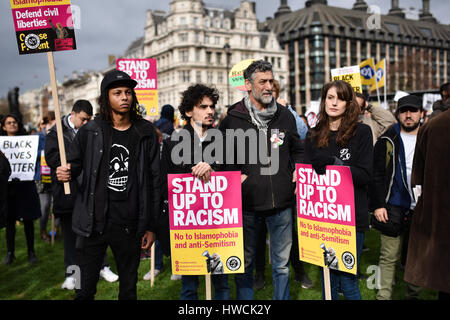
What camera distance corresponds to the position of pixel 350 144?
3684 millimetres

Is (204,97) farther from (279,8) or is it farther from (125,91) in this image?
(279,8)

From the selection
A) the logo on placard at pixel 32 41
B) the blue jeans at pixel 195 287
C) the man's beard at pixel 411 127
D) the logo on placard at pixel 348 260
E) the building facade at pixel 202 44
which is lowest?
the blue jeans at pixel 195 287

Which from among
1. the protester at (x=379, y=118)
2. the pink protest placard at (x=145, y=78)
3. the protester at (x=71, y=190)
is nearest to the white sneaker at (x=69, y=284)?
the protester at (x=71, y=190)

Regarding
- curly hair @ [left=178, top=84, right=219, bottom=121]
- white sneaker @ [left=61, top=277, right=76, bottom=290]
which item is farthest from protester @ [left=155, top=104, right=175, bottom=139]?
curly hair @ [left=178, top=84, right=219, bottom=121]

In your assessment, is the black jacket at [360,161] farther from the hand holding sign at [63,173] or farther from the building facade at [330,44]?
the building facade at [330,44]

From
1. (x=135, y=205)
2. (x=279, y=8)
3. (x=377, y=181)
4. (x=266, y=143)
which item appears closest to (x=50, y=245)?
(x=135, y=205)

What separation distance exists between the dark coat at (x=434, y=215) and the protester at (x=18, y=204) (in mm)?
5926

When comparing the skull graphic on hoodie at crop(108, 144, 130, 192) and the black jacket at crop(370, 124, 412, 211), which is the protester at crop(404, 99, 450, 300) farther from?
the skull graphic on hoodie at crop(108, 144, 130, 192)

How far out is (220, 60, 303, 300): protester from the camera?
387 centimetres

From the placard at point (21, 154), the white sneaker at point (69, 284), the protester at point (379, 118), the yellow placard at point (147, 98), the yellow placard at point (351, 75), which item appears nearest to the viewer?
the white sneaker at point (69, 284)

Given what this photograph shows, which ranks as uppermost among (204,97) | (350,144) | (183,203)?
(204,97)

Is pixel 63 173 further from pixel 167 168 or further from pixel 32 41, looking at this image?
pixel 32 41

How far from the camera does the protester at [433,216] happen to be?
2.55m

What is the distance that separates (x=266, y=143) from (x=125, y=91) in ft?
4.54
